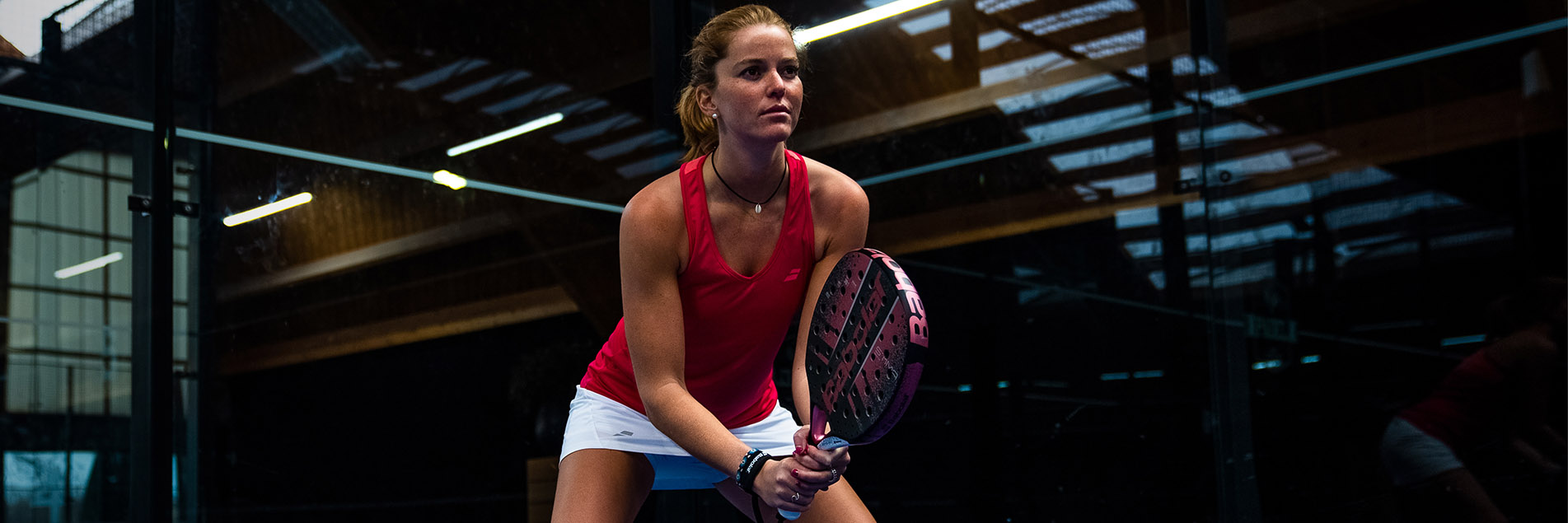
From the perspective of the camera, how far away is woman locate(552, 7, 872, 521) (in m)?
2.37

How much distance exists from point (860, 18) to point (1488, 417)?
91.8 inches

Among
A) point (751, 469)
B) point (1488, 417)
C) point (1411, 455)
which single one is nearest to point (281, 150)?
point (751, 469)

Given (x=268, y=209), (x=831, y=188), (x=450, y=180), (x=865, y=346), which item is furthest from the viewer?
(x=450, y=180)

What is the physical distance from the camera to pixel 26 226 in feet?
11.9

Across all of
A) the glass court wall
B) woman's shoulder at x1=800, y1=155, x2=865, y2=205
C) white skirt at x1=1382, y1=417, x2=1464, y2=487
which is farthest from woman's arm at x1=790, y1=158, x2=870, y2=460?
white skirt at x1=1382, y1=417, x2=1464, y2=487

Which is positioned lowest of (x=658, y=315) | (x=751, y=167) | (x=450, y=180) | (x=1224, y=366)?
(x=1224, y=366)

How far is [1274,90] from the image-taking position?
12.2ft

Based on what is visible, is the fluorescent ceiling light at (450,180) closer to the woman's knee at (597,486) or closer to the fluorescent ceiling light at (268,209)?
the fluorescent ceiling light at (268,209)

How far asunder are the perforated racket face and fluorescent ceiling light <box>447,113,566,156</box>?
238 cm

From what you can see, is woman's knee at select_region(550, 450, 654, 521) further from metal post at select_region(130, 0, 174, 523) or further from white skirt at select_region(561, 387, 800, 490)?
metal post at select_region(130, 0, 174, 523)

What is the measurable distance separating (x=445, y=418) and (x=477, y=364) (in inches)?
8.3

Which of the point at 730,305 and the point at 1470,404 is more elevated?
the point at 730,305

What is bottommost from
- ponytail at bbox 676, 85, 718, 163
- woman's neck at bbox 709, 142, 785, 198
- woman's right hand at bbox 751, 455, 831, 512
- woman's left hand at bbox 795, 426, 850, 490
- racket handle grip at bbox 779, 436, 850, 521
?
woman's right hand at bbox 751, 455, 831, 512

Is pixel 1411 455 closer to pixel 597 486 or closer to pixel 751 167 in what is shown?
pixel 751 167
